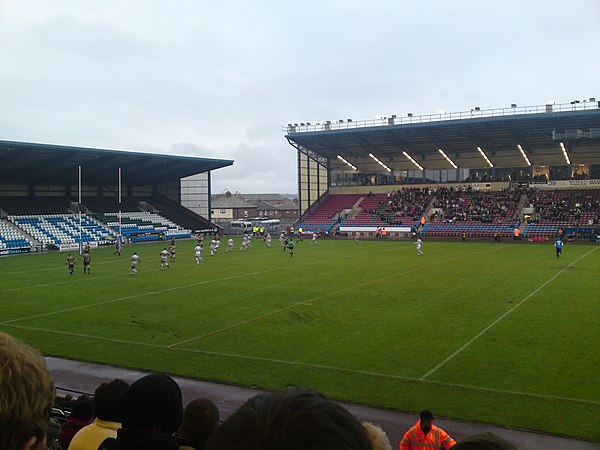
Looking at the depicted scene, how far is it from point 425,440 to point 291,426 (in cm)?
649

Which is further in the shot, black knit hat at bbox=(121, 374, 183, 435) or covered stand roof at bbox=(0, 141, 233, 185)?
covered stand roof at bbox=(0, 141, 233, 185)

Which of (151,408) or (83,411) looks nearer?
(151,408)

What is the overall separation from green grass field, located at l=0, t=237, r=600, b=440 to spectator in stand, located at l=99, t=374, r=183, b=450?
864 cm

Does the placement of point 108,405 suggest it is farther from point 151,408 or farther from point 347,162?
point 347,162

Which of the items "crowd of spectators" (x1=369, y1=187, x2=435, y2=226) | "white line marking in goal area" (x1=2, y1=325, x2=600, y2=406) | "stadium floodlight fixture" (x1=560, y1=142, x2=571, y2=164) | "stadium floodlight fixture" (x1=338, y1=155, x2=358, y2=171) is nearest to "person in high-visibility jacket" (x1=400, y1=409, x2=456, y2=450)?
"white line marking in goal area" (x1=2, y1=325, x2=600, y2=406)

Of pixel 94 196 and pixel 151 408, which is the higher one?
pixel 94 196

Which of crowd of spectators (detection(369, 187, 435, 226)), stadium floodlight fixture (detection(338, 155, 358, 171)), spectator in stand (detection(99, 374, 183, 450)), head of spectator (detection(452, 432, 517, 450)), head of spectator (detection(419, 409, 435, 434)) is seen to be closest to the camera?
head of spectator (detection(452, 432, 517, 450))

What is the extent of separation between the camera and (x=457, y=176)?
75.1 meters

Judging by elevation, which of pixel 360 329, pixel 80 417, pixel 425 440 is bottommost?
pixel 360 329

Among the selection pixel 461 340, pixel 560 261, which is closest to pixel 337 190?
pixel 560 261

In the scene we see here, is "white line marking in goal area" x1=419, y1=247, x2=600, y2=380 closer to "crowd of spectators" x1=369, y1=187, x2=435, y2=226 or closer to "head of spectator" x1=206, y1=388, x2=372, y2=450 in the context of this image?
"head of spectator" x1=206, y1=388, x2=372, y2=450

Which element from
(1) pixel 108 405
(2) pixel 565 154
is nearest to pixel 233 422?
(1) pixel 108 405

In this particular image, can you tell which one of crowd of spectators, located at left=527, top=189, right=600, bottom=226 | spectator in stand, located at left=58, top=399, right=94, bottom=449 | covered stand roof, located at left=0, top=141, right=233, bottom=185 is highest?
covered stand roof, located at left=0, top=141, right=233, bottom=185

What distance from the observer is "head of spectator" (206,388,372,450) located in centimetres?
162
